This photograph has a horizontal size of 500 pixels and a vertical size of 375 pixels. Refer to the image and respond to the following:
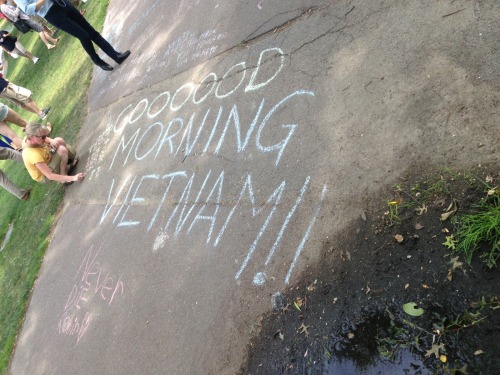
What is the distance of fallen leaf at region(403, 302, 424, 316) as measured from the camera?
83.6 inches

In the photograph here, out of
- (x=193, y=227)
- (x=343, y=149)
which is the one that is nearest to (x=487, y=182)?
(x=343, y=149)

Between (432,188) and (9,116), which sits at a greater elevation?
(9,116)

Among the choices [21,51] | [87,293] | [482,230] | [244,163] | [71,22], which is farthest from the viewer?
[21,51]

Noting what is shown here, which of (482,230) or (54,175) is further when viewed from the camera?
(54,175)

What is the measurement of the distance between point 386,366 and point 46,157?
17.8 feet

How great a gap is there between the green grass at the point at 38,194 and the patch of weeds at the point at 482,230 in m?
5.61

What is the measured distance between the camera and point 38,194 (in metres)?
6.93

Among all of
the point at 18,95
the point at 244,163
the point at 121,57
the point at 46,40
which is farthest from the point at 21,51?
the point at 244,163

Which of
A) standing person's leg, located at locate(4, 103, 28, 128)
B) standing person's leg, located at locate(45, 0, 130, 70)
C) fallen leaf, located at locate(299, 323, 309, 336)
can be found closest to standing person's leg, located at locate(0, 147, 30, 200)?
standing person's leg, located at locate(4, 103, 28, 128)

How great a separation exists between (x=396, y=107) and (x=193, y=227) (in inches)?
78.7

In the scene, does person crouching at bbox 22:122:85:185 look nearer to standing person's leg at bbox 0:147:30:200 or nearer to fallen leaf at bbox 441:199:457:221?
standing person's leg at bbox 0:147:30:200

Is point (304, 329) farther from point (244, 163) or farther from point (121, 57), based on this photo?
point (121, 57)

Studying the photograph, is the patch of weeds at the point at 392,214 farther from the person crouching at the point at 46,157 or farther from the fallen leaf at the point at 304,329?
the person crouching at the point at 46,157

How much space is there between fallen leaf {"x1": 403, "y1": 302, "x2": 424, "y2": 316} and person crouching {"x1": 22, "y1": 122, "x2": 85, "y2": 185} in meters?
5.07
